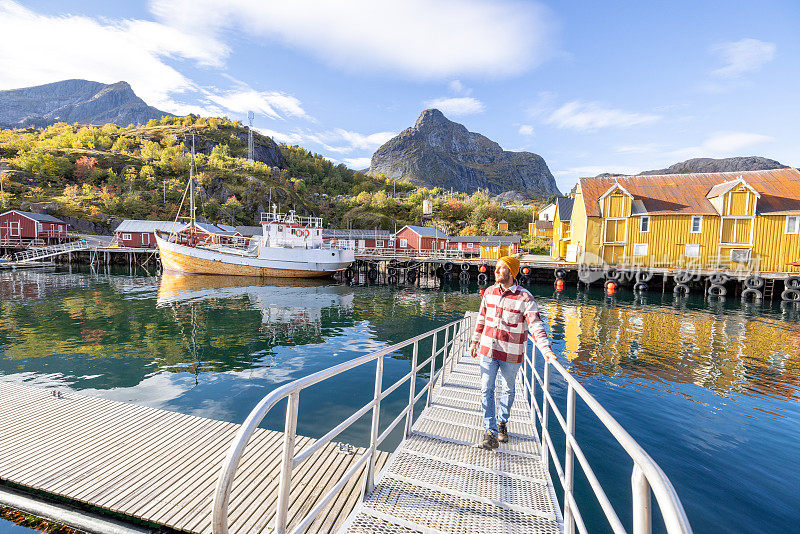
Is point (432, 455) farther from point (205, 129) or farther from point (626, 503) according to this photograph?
point (205, 129)

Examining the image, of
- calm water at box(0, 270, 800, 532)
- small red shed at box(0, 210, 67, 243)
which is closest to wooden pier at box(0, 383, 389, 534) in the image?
calm water at box(0, 270, 800, 532)

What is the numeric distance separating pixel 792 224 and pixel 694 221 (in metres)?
6.76

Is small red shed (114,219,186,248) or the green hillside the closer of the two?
small red shed (114,219,186,248)

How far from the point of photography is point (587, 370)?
1133 cm

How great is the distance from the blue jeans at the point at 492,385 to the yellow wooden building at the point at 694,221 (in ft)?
113

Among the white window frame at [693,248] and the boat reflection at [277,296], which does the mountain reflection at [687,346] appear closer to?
the white window frame at [693,248]

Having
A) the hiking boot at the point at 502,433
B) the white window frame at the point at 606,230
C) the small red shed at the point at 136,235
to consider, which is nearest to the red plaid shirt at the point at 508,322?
the hiking boot at the point at 502,433

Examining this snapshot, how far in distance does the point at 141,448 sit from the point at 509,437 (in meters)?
5.18

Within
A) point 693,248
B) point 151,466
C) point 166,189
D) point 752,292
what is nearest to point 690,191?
point 693,248

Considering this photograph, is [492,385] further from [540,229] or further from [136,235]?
[136,235]

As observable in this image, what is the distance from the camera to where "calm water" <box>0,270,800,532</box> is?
6332 millimetres

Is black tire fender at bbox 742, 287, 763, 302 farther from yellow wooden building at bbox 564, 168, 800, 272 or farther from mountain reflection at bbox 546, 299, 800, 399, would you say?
mountain reflection at bbox 546, 299, 800, 399

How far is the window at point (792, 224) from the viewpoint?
29.5m

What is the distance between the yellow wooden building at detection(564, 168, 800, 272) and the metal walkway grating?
3448cm
